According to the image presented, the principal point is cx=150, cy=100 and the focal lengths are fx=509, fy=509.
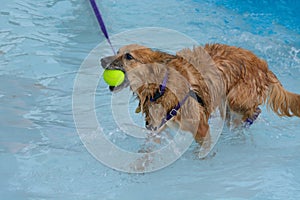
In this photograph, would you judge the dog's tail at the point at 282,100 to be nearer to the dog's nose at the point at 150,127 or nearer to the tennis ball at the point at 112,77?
the dog's nose at the point at 150,127

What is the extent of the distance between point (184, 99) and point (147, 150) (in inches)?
25.3

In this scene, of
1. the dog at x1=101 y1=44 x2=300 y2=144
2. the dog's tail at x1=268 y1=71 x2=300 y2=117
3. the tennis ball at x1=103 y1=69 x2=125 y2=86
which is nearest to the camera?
the tennis ball at x1=103 y1=69 x2=125 y2=86

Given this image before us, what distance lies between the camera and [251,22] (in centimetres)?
813

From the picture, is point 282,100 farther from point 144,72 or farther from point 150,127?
point 144,72

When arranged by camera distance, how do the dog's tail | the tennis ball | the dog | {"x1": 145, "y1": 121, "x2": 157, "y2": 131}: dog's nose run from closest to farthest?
the tennis ball → the dog → {"x1": 145, "y1": 121, "x2": 157, "y2": 131}: dog's nose → the dog's tail

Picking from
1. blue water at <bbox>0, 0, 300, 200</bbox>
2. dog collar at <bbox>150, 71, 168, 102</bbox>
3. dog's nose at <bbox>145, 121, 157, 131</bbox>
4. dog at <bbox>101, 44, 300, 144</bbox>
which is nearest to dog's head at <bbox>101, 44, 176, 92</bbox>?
dog at <bbox>101, 44, 300, 144</bbox>

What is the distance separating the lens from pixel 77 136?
4617 mm

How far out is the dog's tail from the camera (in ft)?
14.6

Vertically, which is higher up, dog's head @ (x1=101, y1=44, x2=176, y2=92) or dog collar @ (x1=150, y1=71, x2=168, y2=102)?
dog's head @ (x1=101, y1=44, x2=176, y2=92)

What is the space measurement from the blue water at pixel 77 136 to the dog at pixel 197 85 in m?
0.36

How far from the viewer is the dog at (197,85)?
3844mm

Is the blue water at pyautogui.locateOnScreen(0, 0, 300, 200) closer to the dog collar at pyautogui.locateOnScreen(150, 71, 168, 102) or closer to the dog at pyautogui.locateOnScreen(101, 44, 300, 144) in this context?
the dog at pyautogui.locateOnScreen(101, 44, 300, 144)

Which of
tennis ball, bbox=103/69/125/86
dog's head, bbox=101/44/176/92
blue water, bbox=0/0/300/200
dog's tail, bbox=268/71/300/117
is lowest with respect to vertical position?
blue water, bbox=0/0/300/200

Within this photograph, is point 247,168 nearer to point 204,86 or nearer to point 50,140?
point 204,86
